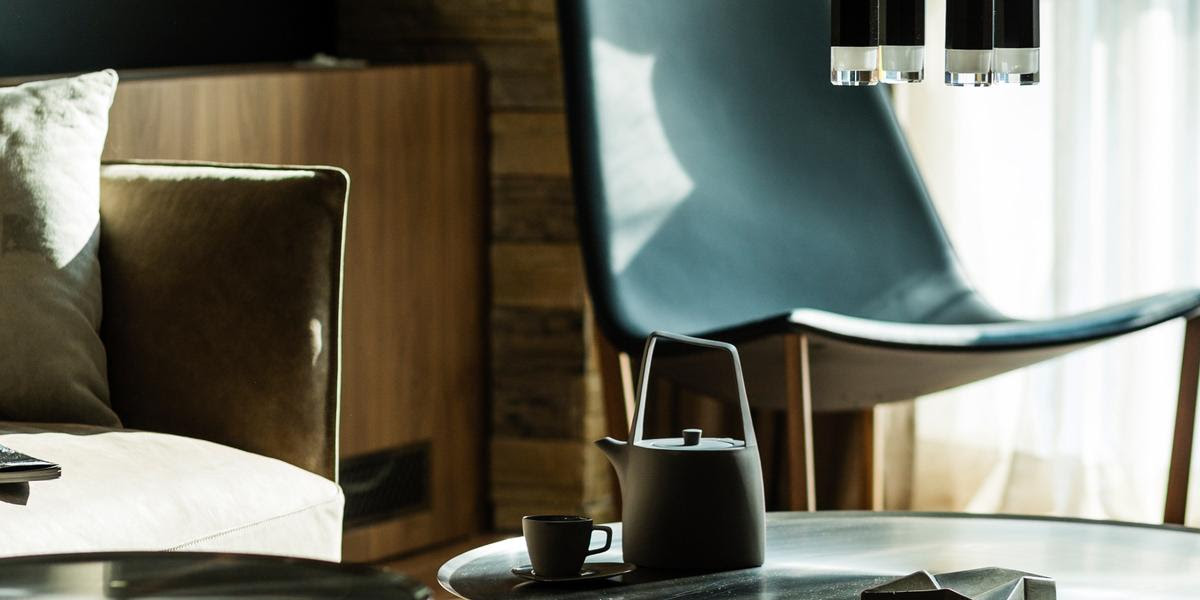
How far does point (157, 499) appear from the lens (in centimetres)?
160

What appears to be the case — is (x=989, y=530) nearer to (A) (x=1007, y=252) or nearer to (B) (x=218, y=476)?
(B) (x=218, y=476)

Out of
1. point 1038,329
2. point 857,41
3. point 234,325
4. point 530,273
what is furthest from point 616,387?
point 857,41

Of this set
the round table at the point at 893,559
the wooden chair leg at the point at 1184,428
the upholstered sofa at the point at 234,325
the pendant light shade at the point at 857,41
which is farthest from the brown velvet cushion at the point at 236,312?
the wooden chair leg at the point at 1184,428

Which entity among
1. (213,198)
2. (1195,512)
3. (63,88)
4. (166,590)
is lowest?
(1195,512)

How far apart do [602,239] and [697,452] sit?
42.9 inches

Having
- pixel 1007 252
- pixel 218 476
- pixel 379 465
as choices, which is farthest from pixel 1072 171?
pixel 218 476

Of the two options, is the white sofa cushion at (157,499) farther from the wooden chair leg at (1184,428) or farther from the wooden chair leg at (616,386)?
the wooden chair leg at (1184,428)

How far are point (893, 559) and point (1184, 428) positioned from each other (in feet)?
3.16

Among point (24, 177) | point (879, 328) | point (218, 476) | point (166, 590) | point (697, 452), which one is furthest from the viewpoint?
point (879, 328)

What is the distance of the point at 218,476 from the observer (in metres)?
1.68

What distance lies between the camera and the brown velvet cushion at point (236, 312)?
1.84 meters

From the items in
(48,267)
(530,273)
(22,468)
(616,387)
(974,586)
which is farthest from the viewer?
(530,273)

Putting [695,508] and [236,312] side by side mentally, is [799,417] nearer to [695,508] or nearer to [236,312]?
[236,312]

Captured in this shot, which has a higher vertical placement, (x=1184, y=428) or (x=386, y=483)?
(x=1184, y=428)
